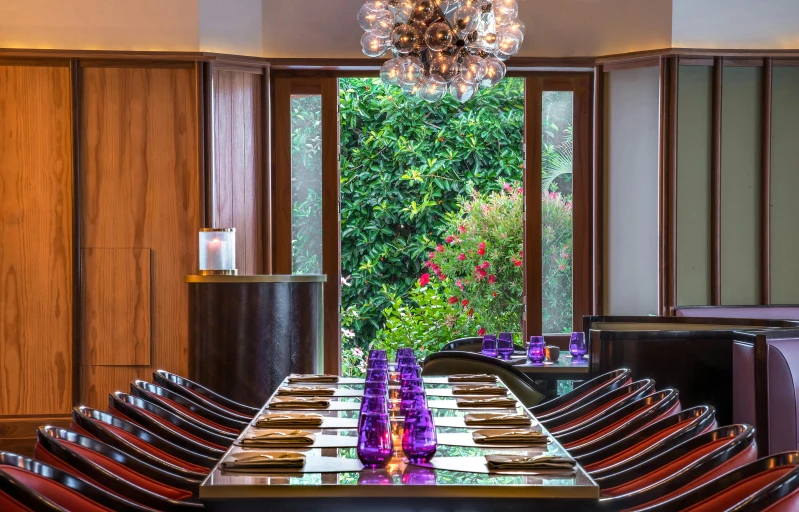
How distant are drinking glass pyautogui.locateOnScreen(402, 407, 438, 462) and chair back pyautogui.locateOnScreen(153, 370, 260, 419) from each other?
4.43 feet

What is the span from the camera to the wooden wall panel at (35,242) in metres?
6.24

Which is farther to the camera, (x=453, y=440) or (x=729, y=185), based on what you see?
(x=729, y=185)

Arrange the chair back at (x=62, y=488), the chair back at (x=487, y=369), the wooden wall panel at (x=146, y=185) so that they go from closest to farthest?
the chair back at (x=62, y=488)
the chair back at (x=487, y=369)
the wooden wall panel at (x=146, y=185)

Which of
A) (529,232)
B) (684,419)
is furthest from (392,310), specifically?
(684,419)

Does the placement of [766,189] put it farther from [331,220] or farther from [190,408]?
[190,408]

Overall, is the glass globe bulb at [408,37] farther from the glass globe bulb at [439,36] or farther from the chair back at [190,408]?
the chair back at [190,408]

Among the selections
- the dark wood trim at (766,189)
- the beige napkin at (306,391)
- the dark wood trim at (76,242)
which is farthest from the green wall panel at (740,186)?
the dark wood trim at (76,242)

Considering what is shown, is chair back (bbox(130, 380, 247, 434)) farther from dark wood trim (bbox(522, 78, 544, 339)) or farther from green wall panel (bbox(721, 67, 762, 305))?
green wall panel (bbox(721, 67, 762, 305))

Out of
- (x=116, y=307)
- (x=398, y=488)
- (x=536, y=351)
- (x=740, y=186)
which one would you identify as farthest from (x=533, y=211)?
(x=398, y=488)

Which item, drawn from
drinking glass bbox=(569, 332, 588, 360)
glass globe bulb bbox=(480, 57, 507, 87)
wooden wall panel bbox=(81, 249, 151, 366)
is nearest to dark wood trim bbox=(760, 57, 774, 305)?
drinking glass bbox=(569, 332, 588, 360)

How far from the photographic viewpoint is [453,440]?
8.12 ft

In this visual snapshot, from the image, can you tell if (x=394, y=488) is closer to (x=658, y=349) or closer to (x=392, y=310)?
(x=658, y=349)

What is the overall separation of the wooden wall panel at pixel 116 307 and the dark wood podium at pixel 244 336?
1929 millimetres

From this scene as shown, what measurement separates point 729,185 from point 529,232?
153 cm
